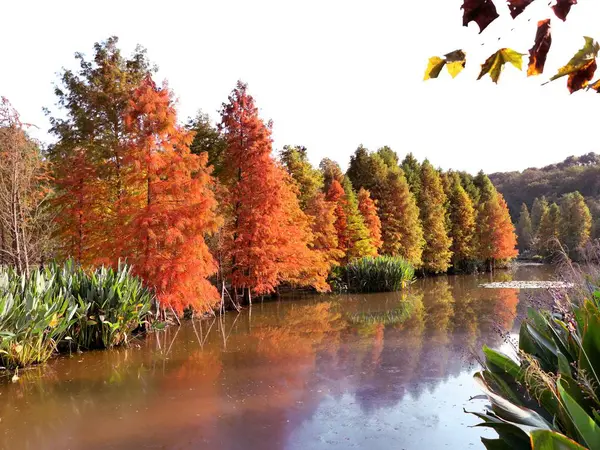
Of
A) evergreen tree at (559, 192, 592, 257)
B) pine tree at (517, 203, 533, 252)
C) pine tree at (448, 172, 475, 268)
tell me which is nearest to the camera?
pine tree at (448, 172, 475, 268)

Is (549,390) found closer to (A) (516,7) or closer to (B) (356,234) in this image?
(A) (516,7)

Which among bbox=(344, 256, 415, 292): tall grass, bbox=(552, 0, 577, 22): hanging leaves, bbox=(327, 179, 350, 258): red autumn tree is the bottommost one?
bbox=(344, 256, 415, 292): tall grass

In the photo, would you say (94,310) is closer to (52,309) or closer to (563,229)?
(52,309)

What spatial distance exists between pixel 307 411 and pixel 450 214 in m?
28.8

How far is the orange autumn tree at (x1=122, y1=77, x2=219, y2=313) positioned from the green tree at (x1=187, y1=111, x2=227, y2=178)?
226 inches

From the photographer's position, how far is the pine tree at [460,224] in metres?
31.9

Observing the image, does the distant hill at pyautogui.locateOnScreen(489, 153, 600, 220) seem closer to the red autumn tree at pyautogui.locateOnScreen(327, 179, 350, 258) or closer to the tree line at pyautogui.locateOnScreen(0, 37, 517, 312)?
the tree line at pyautogui.locateOnScreen(0, 37, 517, 312)

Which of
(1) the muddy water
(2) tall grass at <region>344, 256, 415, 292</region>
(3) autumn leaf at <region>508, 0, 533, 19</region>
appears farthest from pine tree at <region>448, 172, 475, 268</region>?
(3) autumn leaf at <region>508, 0, 533, 19</region>

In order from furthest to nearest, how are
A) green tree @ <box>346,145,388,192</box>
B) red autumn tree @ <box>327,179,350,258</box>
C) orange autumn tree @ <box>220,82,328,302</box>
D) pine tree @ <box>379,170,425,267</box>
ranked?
1. green tree @ <box>346,145,388,192</box>
2. pine tree @ <box>379,170,425,267</box>
3. red autumn tree @ <box>327,179,350,258</box>
4. orange autumn tree @ <box>220,82,328,302</box>

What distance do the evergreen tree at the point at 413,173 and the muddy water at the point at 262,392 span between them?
1981 centimetres

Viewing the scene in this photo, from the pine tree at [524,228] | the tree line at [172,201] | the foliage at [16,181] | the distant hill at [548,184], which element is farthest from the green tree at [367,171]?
the distant hill at [548,184]

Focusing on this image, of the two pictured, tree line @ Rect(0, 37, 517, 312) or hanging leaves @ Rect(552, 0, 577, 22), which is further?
tree line @ Rect(0, 37, 517, 312)

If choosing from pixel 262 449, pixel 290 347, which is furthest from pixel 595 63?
pixel 290 347

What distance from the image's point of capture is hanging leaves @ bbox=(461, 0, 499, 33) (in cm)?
118
